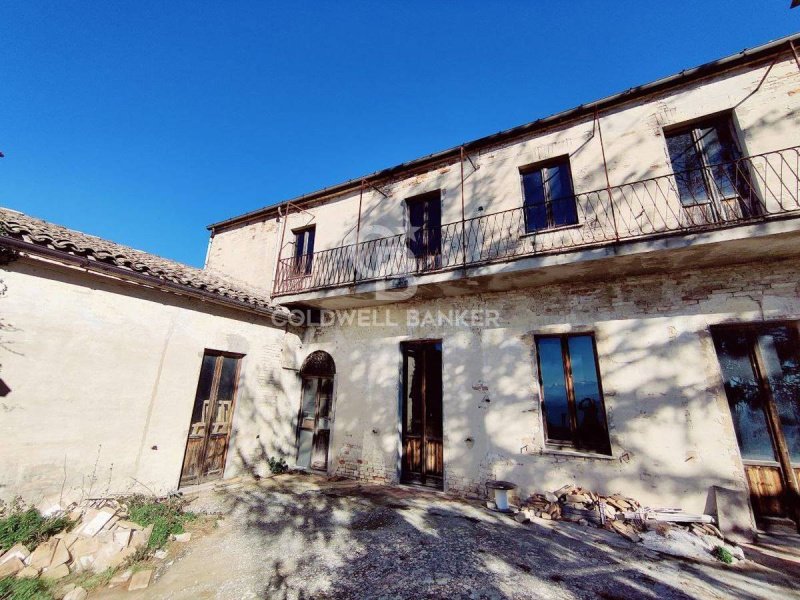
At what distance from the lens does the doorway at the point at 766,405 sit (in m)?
4.80

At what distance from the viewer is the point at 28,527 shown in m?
3.94

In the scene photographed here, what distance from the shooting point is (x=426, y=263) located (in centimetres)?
792

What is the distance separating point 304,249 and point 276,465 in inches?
235

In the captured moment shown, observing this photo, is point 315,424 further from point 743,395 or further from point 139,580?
point 743,395

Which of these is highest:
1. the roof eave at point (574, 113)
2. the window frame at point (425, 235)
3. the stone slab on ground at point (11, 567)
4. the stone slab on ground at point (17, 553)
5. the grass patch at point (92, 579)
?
the roof eave at point (574, 113)

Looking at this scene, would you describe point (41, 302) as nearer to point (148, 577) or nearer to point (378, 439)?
point (148, 577)

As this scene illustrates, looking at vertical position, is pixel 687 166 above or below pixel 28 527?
above

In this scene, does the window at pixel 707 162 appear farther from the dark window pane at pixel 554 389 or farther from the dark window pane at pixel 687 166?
the dark window pane at pixel 554 389

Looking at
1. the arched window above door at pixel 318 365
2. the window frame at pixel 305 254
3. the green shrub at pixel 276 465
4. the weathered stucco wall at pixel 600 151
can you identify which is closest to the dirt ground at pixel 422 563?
the green shrub at pixel 276 465

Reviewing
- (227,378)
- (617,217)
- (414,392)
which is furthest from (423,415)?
(617,217)

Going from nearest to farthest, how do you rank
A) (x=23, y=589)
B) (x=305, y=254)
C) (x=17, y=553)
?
A: (x=23, y=589) → (x=17, y=553) → (x=305, y=254)

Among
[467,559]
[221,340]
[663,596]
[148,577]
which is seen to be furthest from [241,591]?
[221,340]

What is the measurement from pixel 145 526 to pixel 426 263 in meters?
6.65

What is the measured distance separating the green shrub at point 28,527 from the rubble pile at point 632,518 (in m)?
6.37
